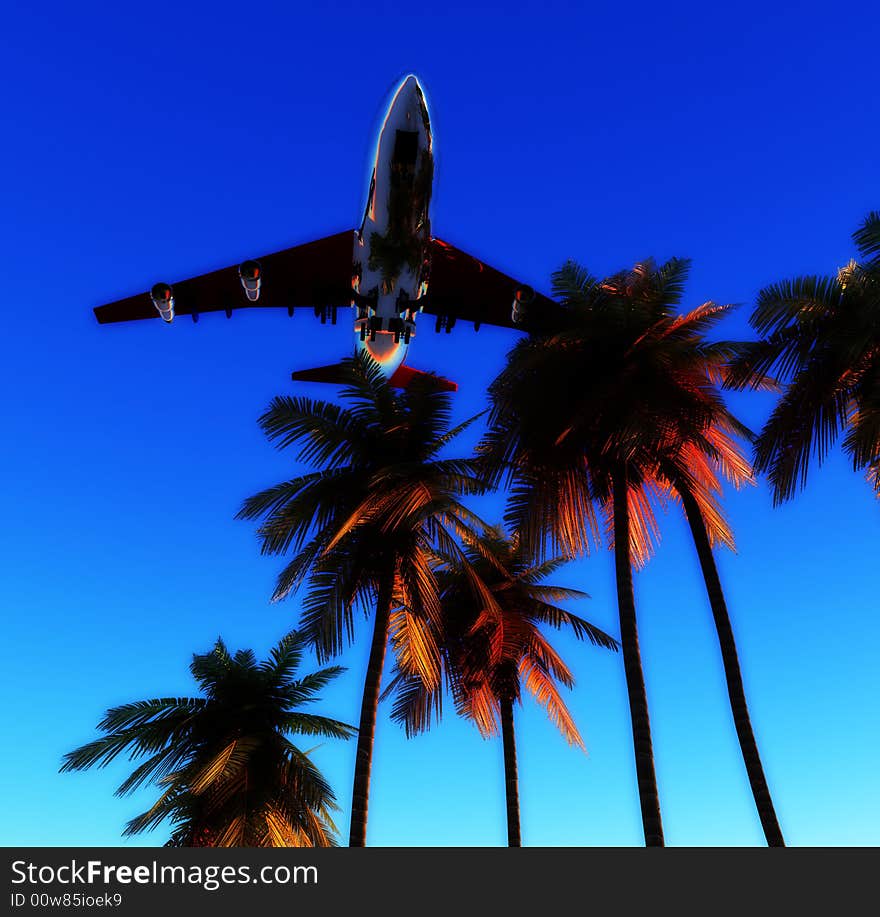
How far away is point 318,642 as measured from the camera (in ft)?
55.8

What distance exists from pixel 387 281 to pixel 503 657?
13530 millimetres

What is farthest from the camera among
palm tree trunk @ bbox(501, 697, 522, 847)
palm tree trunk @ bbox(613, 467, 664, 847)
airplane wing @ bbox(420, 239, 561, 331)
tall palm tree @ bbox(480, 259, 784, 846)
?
airplane wing @ bbox(420, 239, 561, 331)

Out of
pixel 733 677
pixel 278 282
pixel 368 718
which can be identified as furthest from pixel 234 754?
pixel 278 282

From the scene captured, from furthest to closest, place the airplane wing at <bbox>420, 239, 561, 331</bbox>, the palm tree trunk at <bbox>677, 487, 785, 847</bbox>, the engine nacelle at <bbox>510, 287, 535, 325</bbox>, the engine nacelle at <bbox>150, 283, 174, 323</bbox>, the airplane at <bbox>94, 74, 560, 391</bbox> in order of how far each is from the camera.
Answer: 1. the airplane wing at <bbox>420, 239, 561, 331</bbox>
2. the engine nacelle at <bbox>510, 287, 535, 325</bbox>
3. the engine nacelle at <bbox>150, 283, 174, 323</bbox>
4. the airplane at <bbox>94, 74, 560, 391</bbox>
5. the palm tree trunk at <bbox>677, 487, 785, 847</bbox>

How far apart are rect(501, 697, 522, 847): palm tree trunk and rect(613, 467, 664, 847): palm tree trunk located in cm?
917

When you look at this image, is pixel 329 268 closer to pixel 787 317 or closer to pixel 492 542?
pixel 492 542

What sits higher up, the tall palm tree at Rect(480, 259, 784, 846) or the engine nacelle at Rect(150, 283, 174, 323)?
the engine nacelle at Rect(150, 283, 174, 323)

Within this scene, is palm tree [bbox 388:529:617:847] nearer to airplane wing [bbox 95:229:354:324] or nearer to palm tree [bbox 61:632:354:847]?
palm tree [bbox 61:632:354:847]

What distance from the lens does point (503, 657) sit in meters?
23.2

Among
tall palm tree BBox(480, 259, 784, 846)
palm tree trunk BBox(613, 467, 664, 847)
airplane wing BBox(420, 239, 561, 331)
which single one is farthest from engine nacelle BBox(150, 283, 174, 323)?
palm tree trunk BBox(613, 467, 664, 847)

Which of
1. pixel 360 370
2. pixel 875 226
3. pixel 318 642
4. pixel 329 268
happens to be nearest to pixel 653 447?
pixel 875 226

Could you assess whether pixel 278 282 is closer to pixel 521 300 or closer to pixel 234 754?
pixel 521 300

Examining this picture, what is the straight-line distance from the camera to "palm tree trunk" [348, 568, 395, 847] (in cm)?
1544
